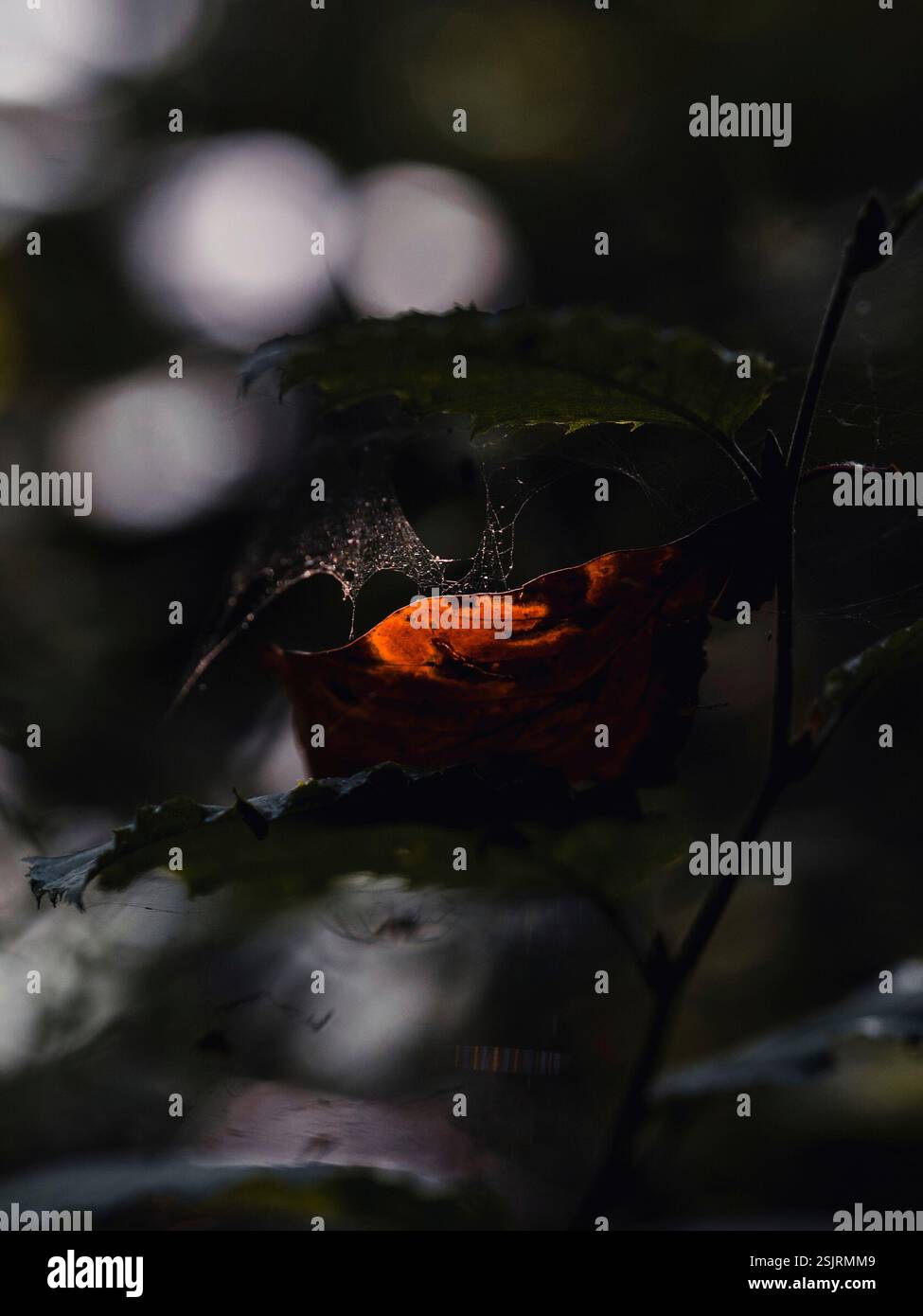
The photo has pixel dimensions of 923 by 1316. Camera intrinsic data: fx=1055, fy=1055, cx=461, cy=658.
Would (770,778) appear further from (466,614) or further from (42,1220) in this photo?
(42,1220)

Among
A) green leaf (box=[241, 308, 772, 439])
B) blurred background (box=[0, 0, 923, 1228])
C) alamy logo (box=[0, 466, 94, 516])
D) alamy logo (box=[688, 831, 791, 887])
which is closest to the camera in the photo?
green leaf (box=[241, 308, 772, 439])

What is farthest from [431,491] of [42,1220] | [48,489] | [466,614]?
[48,489]

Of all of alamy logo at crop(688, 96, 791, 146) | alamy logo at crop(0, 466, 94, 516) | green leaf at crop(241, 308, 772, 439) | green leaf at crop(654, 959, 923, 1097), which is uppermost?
alamy logo at crop(688, 96, 791, 146)

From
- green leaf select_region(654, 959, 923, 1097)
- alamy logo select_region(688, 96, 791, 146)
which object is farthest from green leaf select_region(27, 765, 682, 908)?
alamy logo select_region(688, 96, 791, 146)

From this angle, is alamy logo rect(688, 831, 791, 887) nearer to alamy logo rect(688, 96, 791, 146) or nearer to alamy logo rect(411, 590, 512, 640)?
alamy logo rect(411, 590, 512, 640)

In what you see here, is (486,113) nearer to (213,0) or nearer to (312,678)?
(213,0)

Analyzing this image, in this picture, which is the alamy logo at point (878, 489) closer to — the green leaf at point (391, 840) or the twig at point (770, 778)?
the twig at point (770, 778)
